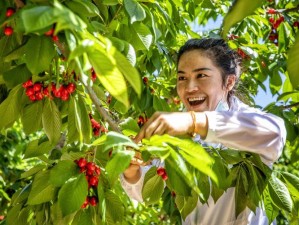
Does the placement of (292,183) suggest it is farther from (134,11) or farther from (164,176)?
(134,11)

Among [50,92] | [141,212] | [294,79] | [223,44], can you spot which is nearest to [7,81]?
[50,92]

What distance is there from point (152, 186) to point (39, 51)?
632 mm

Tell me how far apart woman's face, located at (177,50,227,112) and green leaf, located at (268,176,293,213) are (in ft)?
2.34

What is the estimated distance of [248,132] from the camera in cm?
172

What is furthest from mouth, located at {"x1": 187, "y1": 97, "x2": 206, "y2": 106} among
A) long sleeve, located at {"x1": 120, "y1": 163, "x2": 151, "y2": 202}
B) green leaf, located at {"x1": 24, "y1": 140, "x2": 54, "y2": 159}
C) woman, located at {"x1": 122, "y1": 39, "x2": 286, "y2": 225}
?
green leaf, located at {"x1": 24, "y1": 140, "x2": 54, "y2": 159}

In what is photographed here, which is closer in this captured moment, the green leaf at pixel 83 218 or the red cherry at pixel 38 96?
the green leaf at pixel 83 218

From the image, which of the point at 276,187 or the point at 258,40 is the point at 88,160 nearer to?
the point at 276,187

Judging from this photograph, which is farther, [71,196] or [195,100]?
[195,100]

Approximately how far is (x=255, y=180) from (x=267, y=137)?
14 cm

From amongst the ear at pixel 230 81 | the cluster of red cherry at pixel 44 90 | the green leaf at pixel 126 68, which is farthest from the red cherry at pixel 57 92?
the ear at pixel 230 81

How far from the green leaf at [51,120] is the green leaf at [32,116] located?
0.02m

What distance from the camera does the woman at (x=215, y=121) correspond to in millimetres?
1566

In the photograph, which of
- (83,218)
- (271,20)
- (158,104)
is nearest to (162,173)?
(83,218)

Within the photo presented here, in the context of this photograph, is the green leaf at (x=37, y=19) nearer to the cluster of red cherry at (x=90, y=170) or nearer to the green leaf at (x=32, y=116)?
the cluster of red cherry at (x=90, y=170)
